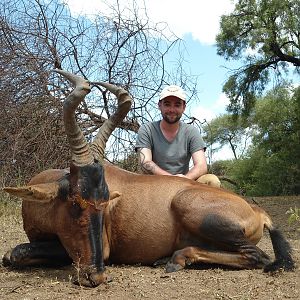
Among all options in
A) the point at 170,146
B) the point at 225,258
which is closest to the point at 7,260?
the point at 225,258

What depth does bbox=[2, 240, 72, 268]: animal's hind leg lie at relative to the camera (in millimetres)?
5383

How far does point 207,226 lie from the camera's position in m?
5.35

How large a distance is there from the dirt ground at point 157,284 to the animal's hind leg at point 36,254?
0.29 feet

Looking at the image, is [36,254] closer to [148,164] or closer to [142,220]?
[142,220]

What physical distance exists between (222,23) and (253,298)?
17.5 metres

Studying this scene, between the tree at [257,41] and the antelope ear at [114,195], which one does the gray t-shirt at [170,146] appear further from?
the tree at [257,41]

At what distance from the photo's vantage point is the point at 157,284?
15.2 ft

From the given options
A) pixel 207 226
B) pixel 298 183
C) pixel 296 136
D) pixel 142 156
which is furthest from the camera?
pixel 298 183

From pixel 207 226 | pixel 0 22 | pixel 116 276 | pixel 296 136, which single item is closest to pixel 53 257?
pixel 116 276

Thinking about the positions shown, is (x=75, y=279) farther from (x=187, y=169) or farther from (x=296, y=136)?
(x=296, y=136)

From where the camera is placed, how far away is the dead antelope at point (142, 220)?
16.4 ft

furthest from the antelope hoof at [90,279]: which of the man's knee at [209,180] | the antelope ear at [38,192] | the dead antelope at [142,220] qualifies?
the man's knee at [209,180]

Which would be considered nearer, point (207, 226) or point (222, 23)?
point (207, 226)

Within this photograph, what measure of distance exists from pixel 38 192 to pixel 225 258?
1936 millimetres
